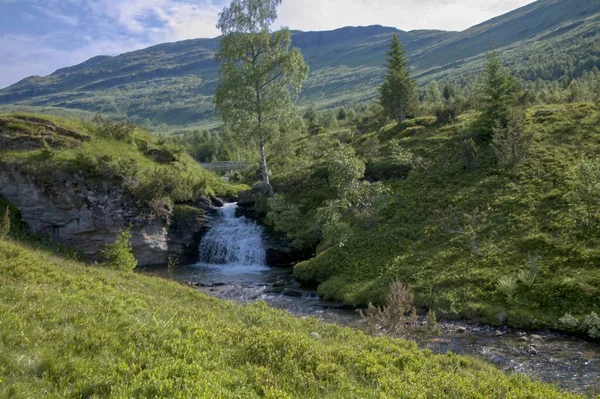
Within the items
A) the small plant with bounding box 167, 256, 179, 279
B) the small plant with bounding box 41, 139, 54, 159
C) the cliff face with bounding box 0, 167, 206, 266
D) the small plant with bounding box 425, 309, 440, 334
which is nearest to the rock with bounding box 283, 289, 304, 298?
the small plant with bounding box 167, 256, 179, 279

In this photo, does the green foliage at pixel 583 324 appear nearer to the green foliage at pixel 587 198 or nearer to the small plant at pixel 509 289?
the small plant at pixel 509 289

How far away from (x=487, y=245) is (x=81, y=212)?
2900 centimetres

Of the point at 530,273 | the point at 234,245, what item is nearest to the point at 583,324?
the point at 530,273

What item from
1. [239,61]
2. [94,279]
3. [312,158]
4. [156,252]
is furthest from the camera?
[312,158]

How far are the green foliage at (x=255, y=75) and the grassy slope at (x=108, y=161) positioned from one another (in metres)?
7.29

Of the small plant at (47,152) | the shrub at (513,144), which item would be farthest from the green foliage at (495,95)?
the small plant at (47,152)

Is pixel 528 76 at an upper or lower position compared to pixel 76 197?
upper

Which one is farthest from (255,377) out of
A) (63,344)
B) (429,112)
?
(429,112)

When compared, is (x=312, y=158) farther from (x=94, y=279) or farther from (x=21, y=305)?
(x=21, y=305)

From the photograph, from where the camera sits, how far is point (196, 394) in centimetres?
642

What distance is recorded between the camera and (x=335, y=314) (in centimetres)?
2003

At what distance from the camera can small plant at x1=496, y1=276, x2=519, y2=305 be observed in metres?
17.6

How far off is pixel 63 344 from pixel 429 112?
52705mm

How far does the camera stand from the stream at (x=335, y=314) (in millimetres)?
12961
